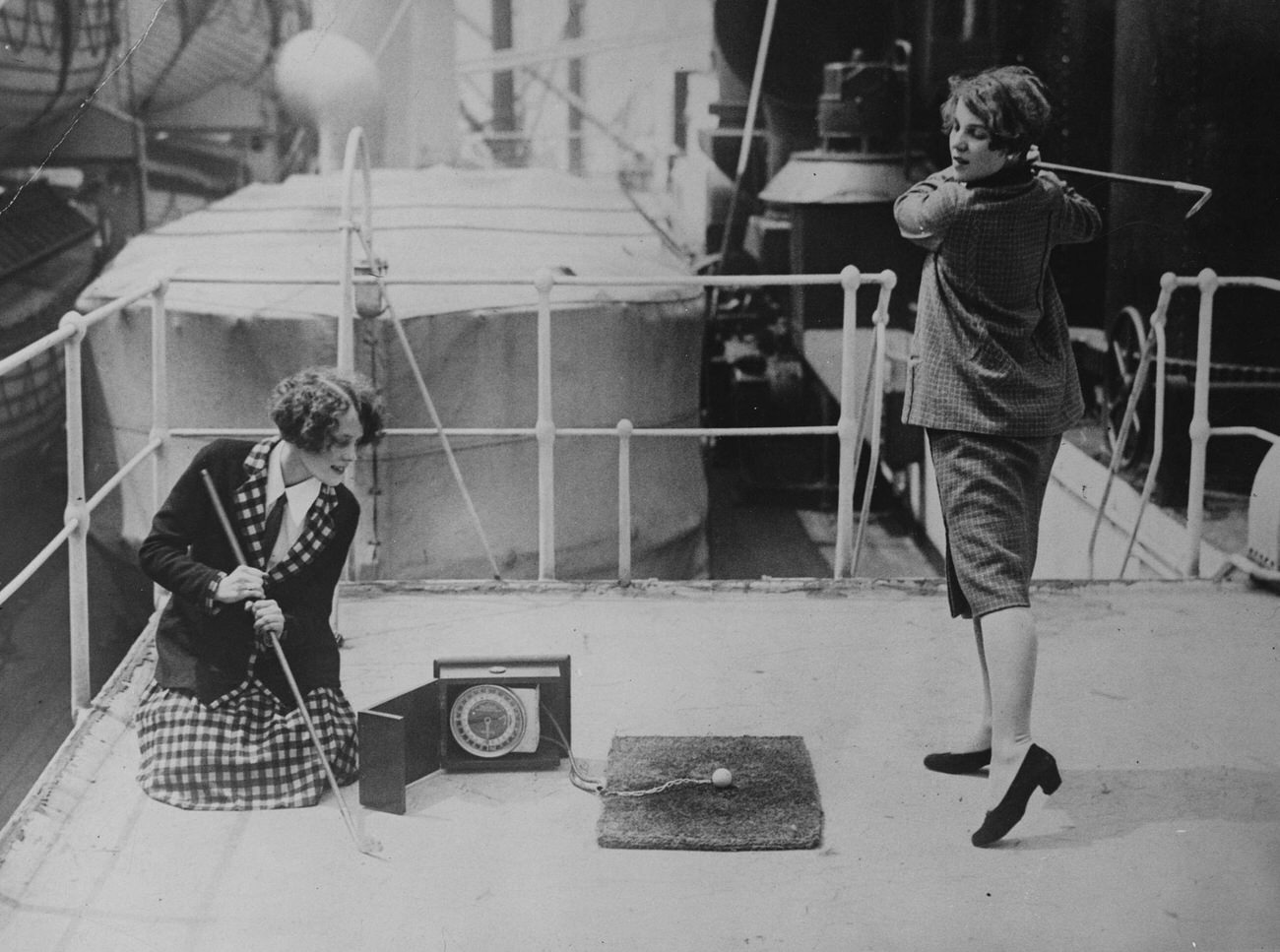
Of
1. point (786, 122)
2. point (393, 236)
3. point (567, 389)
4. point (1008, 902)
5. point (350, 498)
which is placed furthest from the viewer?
point (786, 122)

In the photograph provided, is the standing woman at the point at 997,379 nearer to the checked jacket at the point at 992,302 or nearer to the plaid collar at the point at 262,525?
the checked jacket at the point at 992,302

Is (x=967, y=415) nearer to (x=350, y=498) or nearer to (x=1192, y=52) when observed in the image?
(x=350, y=498)

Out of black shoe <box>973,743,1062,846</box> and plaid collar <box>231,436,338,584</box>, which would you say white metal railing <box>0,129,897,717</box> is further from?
black shoe <box>973,743,1062,846</box>

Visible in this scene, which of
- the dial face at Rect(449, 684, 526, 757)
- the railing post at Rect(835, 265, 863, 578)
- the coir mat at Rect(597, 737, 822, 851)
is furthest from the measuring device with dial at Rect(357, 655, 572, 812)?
the railing post at Rect(835, 265, 863, 578)

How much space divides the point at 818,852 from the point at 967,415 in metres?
0.92

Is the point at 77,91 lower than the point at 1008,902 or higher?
higher

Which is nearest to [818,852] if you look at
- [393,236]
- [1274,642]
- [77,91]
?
[1274,642]

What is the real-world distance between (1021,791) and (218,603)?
1.68 m

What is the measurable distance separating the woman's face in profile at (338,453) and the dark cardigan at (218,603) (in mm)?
101

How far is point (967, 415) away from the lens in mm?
2900

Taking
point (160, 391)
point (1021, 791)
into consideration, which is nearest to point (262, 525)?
point (160, 391)

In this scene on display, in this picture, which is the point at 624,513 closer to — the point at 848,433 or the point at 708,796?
the point at 848,433

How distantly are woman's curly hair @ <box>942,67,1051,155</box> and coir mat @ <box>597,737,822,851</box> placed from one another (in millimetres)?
1421

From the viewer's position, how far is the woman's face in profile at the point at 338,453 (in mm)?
3006
